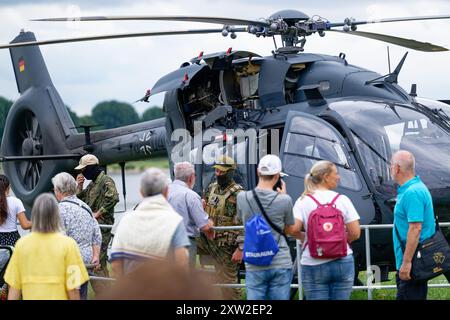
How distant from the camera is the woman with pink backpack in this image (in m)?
7.36

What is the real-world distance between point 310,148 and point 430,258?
2604 mm

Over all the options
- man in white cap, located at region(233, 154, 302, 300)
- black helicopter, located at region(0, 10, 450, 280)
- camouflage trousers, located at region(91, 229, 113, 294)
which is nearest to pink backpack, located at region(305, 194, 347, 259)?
man in white cap, located at region(233, 154, 302, 300)

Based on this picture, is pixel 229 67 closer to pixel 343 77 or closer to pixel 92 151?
pixel 343 77

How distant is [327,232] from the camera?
24.1ft

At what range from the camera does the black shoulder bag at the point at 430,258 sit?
7.77 meters

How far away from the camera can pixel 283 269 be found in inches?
296

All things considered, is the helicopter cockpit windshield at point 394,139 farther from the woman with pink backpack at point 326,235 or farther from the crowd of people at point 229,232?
the woman with pink backpack at point 326,235

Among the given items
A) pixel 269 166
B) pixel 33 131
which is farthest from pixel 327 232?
pixel 33 131

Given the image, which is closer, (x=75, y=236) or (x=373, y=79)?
(x=75, y=236)

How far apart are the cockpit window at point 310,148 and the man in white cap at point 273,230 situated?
2544 millimetres

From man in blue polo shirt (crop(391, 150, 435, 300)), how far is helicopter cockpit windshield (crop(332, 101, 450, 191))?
6.49 feet

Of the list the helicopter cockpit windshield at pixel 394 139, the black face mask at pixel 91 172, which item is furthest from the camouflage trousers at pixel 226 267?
the black face mask at pixel 91 172
